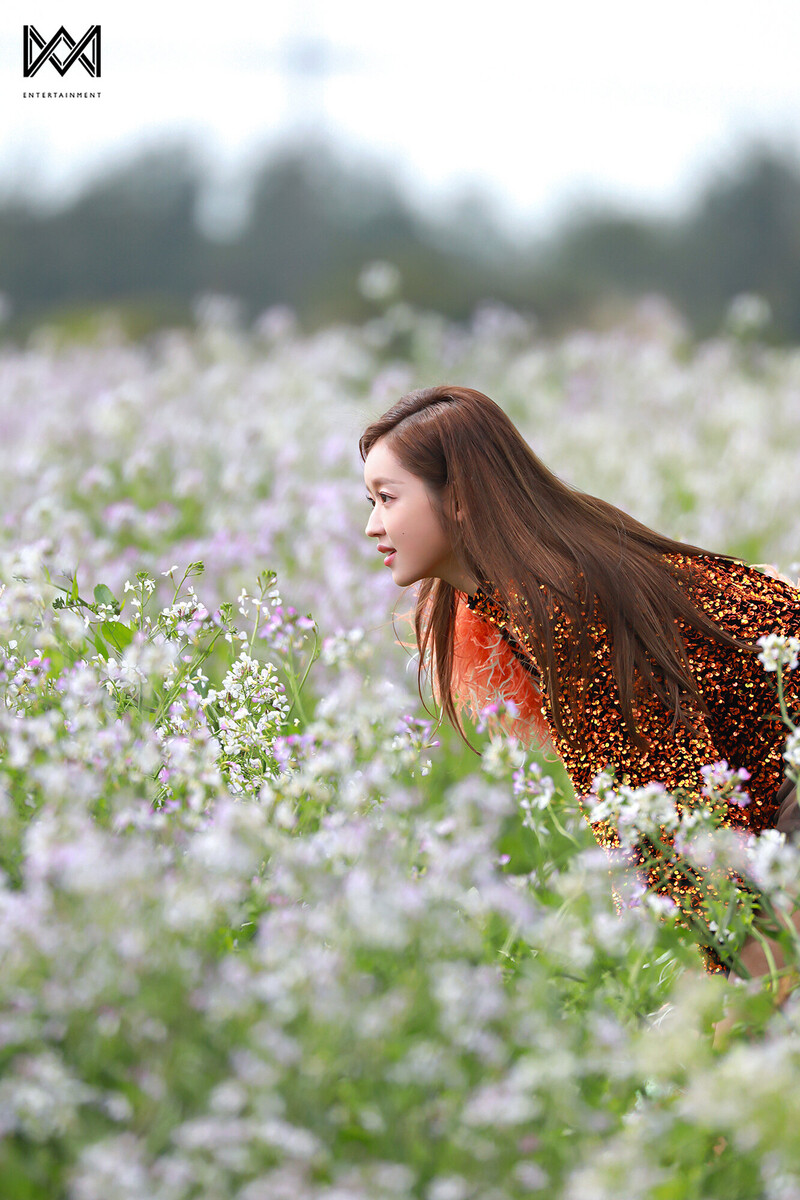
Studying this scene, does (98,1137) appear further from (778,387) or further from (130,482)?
(778,387)

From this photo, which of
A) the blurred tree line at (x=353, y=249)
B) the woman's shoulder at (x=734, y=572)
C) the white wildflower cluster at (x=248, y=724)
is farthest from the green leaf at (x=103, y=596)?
the blurred tree line at (x=353, y=249)

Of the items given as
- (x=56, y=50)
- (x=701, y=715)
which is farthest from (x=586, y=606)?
(x=56, y=50)

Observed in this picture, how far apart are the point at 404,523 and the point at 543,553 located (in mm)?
318

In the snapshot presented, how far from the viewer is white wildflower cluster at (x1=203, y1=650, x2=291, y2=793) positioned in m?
2.47

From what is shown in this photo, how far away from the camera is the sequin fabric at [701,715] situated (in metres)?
2.59

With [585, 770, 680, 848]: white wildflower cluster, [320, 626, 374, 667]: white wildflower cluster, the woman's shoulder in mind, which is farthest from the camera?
the woman's shoulder

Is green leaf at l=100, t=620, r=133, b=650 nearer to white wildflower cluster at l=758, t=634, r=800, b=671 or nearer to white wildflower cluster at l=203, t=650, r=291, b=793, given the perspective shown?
white wildflower cluster at l=203, t=650, r=291, b=793

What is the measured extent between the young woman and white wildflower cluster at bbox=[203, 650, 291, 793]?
41 centimetres

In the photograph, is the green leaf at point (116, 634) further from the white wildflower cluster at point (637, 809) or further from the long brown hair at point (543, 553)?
the white wildflower cluster at point (637, 809)

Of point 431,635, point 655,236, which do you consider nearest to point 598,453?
point 431,635

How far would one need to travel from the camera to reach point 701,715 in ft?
8.59

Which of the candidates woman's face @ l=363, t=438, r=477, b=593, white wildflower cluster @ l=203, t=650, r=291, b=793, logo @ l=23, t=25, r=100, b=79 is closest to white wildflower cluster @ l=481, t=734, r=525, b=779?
white wildflower cluster @ l=203, t=650, r=291, b=793

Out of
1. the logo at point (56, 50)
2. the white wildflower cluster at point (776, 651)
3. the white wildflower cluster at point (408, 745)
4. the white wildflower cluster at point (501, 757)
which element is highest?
the logo at point (56, 50)

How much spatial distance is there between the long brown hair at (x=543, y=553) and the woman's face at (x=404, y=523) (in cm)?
2
